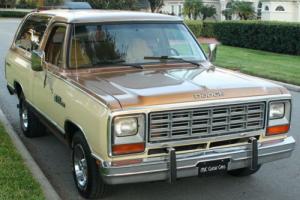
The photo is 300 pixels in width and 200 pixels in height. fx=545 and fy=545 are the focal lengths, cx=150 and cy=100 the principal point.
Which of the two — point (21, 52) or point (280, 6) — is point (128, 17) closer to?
point (21, 52)

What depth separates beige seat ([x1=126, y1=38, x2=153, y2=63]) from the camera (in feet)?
19.9

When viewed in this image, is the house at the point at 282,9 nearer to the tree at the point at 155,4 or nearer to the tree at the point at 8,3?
the tree at the point at 155,4

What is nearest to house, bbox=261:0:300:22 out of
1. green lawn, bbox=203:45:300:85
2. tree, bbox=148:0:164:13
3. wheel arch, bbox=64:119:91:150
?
tree, bbox=148:0:164:13

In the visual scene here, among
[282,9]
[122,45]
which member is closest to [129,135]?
[122,45]

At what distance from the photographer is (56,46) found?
6391 millimetres

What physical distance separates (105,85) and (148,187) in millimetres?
1274

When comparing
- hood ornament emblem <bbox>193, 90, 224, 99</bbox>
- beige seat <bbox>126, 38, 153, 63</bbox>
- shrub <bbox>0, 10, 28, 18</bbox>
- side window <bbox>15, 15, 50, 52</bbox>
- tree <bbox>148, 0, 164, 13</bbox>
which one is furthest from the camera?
shrub <bbox>0, 10, 28, 18</bbox>

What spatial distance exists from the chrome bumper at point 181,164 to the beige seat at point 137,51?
1629mm

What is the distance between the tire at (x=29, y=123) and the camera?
298 inches

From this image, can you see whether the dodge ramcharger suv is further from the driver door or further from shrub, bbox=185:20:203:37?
shrub, bbox=185:20:203:37

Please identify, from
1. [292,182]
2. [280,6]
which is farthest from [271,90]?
[280,6]

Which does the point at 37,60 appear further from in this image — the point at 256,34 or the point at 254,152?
the point at 256,34

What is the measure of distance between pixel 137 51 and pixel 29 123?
2.33 m

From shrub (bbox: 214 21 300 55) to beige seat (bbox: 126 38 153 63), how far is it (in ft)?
49.9
